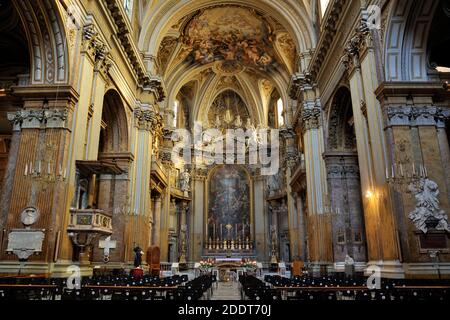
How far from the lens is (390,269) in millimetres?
9078

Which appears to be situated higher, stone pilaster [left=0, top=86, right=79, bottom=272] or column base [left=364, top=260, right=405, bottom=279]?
stone pilaster [left=0, top=86, right=79, bottom=272]

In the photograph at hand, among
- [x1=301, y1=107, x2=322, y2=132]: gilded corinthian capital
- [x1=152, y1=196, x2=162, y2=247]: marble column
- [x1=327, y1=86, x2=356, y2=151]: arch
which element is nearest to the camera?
[x1=327, y1=86, x2=356, y2=151]: arch

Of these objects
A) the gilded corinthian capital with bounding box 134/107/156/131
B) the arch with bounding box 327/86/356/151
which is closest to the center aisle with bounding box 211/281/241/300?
the arch with bounding box 327/86/356/151

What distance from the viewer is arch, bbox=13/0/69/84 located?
10320mm

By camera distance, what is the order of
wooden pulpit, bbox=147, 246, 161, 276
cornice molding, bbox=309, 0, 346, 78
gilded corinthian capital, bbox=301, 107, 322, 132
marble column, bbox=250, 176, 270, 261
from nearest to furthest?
cornice molding, bbox=309, 0, 346, 78 → wooden pulpit, bbox=147, 246, 161, 276 → gilded corinthian capital, bbox=301, 107, 322, 132 → marble column, bbox=250, 176, 270, 261

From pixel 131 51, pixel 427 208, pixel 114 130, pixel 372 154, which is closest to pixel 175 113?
pixel 114 130

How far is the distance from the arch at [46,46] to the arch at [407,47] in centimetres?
930

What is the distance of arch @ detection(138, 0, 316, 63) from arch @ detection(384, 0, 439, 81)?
884 centimetres

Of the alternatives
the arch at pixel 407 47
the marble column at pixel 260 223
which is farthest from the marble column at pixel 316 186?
the marble column at pixel 260 223

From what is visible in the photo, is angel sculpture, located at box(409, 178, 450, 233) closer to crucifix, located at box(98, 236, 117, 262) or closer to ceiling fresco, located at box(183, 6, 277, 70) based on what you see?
crucifix, located at box(98, 236, 117, 262)

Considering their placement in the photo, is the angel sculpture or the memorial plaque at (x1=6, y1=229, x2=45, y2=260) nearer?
the angel sculpture

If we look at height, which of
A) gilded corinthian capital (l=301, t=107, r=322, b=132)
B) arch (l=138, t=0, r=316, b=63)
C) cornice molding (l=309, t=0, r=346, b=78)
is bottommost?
gilded corinthian capital (l=301, t=107, r=322, b=132)

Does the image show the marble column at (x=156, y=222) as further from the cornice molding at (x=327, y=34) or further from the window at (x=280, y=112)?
the cornice molding at (x=327, y=34)

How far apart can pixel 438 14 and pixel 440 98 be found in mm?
2420
